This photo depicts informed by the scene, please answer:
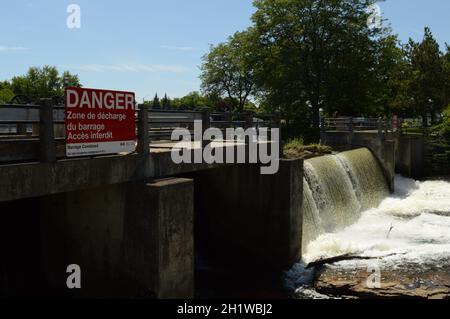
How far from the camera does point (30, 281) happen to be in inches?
402

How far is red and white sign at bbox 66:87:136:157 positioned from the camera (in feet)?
23.8

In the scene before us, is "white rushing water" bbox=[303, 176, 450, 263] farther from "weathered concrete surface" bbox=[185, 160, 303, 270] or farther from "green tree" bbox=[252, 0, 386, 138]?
"green tree" bbox=[252, 0, 386, 138]

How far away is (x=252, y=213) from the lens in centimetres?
1376

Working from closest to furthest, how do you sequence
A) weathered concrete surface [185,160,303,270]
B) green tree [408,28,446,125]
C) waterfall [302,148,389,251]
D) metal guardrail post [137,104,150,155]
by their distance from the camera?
metal guardrail post [137,104,150,155]
weathered concrete surface [185,160,303,270]
waterfall [302,148,389,251]
green tree [408,28,446,125]

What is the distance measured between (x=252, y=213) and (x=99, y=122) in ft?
23.2

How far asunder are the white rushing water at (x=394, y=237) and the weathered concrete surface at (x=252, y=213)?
921 millimetres

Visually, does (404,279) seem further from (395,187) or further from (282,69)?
(282,69)

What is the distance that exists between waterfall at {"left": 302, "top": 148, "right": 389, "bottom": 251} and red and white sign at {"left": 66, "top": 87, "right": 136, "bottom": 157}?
8.61m

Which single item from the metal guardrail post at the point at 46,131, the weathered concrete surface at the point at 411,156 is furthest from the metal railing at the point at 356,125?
the metal guardrail post at the point at 46,131

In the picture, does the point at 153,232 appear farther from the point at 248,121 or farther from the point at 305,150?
the point at 305,150

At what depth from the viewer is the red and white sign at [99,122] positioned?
727 cm

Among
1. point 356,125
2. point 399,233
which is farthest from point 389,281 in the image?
point 356,125

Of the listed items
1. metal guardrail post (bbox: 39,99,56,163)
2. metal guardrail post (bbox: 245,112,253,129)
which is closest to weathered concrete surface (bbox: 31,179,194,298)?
metal guardrail post (bbox: 39,99,56,163)

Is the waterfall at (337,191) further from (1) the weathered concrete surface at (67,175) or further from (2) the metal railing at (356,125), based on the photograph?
(1) the weathered concrete surface at (67,175)
